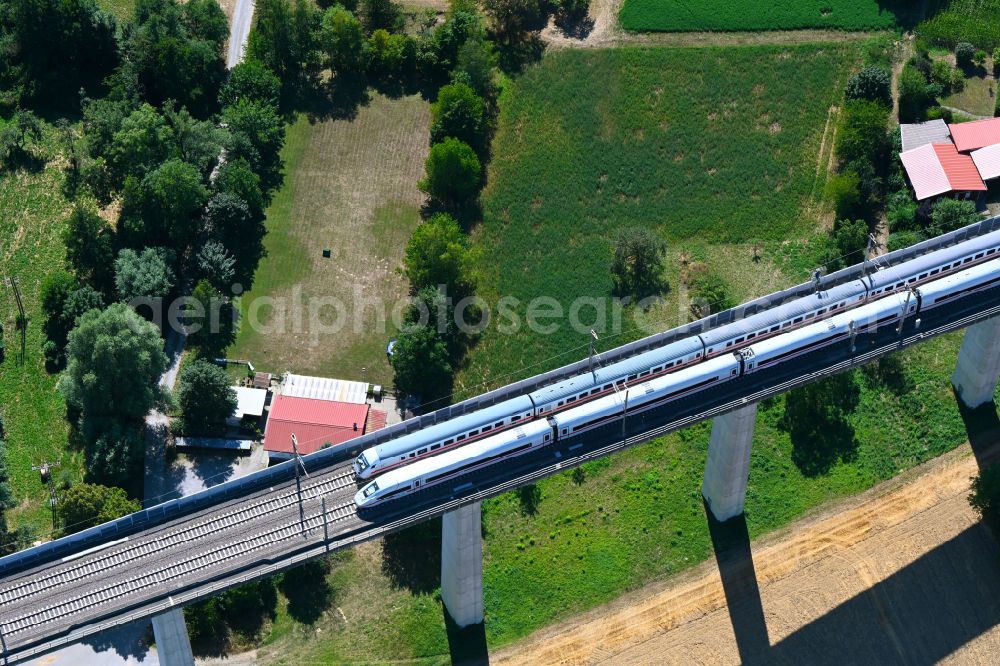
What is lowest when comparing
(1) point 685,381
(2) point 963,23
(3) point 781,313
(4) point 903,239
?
(1) point 685,381

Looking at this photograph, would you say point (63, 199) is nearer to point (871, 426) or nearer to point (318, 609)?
point (318, 609)

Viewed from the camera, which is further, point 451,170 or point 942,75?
point 942,75

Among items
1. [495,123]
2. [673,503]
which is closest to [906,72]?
[495,123]

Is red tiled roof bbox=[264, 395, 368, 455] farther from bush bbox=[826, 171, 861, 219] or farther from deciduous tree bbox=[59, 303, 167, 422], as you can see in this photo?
bush bbox=[826, 171, 861, 219]

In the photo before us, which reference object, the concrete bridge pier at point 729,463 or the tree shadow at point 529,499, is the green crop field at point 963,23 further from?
the tree shadow at point 529,499

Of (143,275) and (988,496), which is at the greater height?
(143,275)

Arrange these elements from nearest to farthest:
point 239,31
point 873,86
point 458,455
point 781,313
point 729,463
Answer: point 458,455, point 781,313, point 729,463, point 873,86, point 239,31

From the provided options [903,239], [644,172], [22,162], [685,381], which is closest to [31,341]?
[22,162]

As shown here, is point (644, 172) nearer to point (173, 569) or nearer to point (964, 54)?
point (964, 54)
